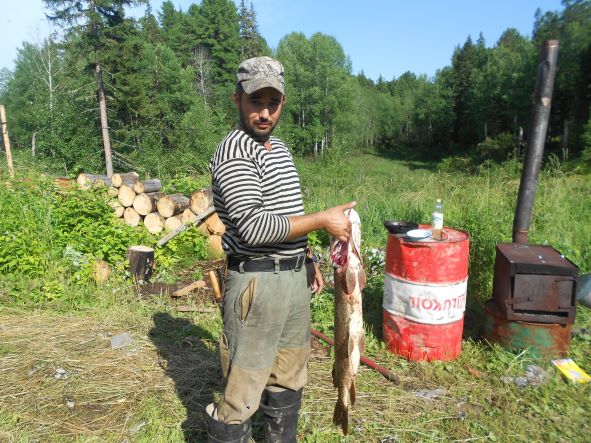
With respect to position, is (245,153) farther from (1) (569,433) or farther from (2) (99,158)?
(2) (99,158)

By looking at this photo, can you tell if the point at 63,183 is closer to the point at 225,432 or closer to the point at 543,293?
the point at 225,432

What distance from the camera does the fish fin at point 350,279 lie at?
2141 millimetres

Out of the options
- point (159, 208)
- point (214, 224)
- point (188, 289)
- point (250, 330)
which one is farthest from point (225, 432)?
point (159, 208)

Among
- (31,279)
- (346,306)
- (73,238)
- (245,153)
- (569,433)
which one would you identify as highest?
(245,153)

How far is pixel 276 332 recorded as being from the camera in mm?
2254

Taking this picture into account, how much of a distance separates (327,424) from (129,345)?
7.38 ft

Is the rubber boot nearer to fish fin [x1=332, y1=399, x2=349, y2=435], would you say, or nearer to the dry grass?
fish fin [x1=332, y1=399, x2=349, y2=435]

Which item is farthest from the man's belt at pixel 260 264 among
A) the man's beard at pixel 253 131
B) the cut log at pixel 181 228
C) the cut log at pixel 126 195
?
the cut log at pixel 126 195

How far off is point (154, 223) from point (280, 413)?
228 inches

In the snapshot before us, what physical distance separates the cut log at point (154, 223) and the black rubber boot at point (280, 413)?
5.65 m

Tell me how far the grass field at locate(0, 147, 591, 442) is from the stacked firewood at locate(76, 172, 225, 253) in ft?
3.44

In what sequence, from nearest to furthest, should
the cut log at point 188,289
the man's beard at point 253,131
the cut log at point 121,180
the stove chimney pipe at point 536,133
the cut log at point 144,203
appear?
the man's beard at point 253,131 < the stove chimney pipe at point 536,133 < the cut log at point 188,289 < the cut log at point 144,203 < the cut log at point 121,180

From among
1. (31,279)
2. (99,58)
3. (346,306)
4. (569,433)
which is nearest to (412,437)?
(569,433)

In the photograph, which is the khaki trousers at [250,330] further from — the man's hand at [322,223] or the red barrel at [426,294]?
the red barrel at [426,294]
